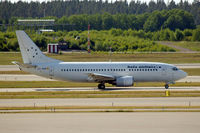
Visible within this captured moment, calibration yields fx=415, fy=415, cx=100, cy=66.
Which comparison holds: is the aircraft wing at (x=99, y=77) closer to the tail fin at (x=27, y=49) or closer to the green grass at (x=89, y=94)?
the green grass at (x=89, y=94)

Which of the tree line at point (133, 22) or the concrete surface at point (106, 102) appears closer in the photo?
the concrete surface at point (106, 102)

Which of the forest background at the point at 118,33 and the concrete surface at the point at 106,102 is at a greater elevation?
the forest background at the point at 118,33

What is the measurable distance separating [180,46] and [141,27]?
201ft

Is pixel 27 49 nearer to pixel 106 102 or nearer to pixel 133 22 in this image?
pixel 106 102

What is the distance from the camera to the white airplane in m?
47.1

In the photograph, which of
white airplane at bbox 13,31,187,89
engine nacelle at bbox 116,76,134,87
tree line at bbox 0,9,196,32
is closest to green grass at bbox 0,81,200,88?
white airplane at bbox 13,31,187,89

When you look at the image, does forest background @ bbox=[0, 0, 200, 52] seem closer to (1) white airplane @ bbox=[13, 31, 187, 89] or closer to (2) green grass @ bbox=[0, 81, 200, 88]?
(2) green grass @ bbox=[0, 81, 200, 88]
